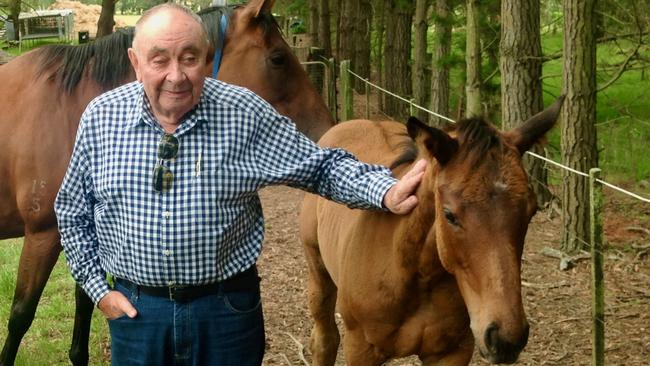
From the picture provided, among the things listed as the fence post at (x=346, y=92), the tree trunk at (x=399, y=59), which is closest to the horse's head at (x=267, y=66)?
the fence post at (x=346, y=92)

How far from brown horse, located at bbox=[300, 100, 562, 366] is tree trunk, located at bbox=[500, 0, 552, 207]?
3.52 metres

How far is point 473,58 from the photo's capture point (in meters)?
8.83

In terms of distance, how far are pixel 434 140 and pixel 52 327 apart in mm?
4375

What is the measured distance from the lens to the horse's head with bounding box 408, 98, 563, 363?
2.60 meters

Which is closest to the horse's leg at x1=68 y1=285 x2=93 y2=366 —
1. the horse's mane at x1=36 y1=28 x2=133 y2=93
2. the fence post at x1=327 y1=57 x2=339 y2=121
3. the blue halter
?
the horse's mane at x1=36 y1=28 x2=133 y2=93

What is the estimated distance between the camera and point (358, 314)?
3.55 metres

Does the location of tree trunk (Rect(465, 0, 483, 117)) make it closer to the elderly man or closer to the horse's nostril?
the elderly man

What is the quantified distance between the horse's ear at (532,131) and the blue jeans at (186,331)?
1.13 meters

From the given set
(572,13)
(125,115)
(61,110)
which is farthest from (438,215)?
(572,13)

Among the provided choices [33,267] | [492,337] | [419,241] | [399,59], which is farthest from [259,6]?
[399,59]

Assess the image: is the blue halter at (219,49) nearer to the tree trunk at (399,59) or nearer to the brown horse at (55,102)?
the brown horse at (55,102)

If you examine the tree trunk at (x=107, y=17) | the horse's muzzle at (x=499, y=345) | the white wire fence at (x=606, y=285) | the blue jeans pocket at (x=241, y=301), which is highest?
the tree trunk at (x=107, y=17)

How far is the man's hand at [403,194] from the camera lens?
9.34ft

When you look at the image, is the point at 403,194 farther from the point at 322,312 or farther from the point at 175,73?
the point at 322,312
